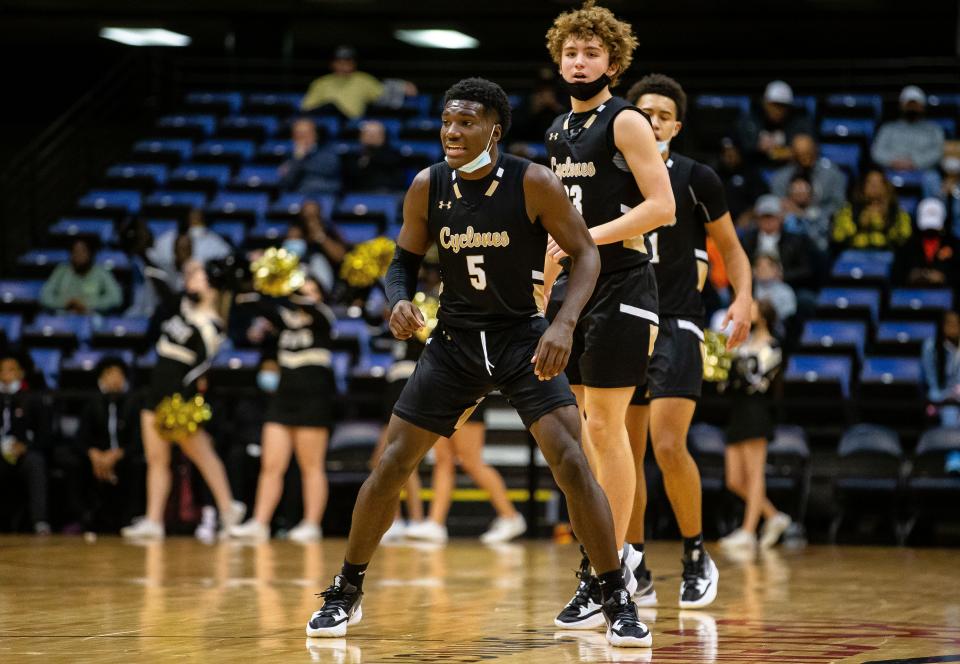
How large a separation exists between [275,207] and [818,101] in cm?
599

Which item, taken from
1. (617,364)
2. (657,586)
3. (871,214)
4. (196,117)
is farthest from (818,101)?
(617,364)

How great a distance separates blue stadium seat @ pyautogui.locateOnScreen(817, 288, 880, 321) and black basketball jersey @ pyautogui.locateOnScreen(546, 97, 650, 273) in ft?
24.5

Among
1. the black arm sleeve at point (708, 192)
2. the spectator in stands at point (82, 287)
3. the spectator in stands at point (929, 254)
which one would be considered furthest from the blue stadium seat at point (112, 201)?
the black arm sleeve at point (708, 192)

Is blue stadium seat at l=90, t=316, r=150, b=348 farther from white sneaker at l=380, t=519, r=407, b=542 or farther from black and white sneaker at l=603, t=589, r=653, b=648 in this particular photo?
black and white sneaker at l=603, t=589, r=653, b=648

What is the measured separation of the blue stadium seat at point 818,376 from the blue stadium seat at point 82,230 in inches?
277

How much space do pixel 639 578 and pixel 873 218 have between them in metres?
8.08

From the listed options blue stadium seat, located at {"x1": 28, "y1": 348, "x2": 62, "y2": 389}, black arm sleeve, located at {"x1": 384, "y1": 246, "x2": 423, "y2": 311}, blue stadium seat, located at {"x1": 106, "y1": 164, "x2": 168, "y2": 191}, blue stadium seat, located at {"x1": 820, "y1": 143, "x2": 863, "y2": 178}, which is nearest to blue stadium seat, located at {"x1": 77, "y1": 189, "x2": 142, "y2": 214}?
blue stadium seat, located at {"x1": 106, "y1": 164, "x2": 168, "y2": 191}

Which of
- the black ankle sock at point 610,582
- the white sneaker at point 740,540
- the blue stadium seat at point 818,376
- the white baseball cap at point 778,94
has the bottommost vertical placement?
the white sneaker at point 740,540

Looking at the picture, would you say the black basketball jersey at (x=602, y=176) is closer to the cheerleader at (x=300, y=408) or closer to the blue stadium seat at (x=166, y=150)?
the cheerleader at (x=300, y=408)

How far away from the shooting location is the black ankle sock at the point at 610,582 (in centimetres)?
543

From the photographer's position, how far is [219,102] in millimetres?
19016

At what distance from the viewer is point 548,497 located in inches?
494

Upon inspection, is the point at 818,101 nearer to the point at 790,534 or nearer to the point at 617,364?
the point at 790,534

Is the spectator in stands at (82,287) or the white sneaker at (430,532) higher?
the spectator in stands at (82,287)
